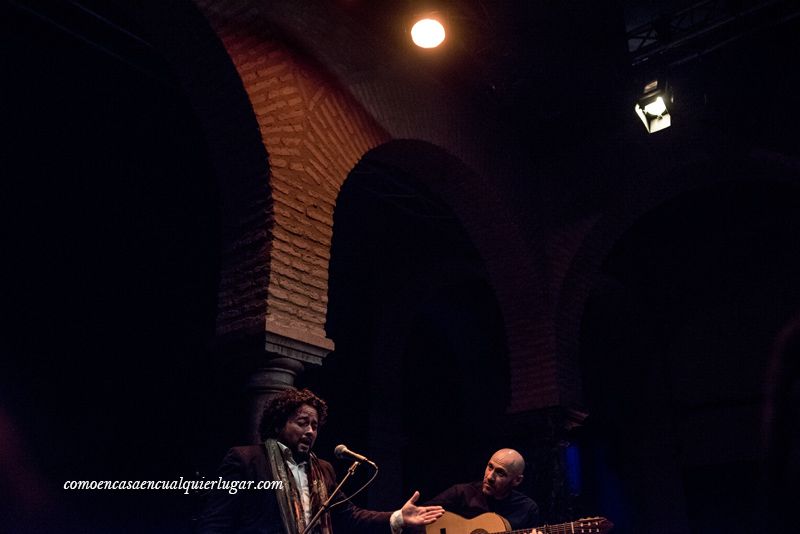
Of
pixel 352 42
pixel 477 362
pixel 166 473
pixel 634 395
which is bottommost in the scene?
pixel 166 473

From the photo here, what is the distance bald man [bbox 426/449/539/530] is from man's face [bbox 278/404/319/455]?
172cm

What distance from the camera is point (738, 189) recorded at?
8.76 metres

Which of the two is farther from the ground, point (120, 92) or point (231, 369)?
point (120, 92)

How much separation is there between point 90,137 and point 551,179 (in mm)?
5200

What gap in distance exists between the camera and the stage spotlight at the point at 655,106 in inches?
260

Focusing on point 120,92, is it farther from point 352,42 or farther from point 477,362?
point 477,362

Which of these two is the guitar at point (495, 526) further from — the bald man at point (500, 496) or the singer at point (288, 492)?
the singer at point (288, 492)

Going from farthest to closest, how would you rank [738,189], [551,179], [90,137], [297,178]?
[738,189] < [551,179] < [90,137] < [297,178]

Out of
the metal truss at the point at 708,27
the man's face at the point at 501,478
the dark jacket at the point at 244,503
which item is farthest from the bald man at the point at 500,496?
the metal truss at the point at 708,27

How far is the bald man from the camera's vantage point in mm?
4840

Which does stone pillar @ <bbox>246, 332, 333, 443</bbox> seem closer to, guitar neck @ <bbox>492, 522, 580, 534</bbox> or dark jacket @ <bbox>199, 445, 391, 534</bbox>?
dark jacket @ <bbox>199, 445, 391, 534</bbox>

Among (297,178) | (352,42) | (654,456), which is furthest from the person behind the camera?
(654,456)

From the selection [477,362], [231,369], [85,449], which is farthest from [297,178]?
[477,362]

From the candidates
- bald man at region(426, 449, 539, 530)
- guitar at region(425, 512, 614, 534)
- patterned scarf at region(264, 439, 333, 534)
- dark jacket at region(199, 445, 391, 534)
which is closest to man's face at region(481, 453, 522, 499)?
bald man at region(426, 449, 539, 530)
